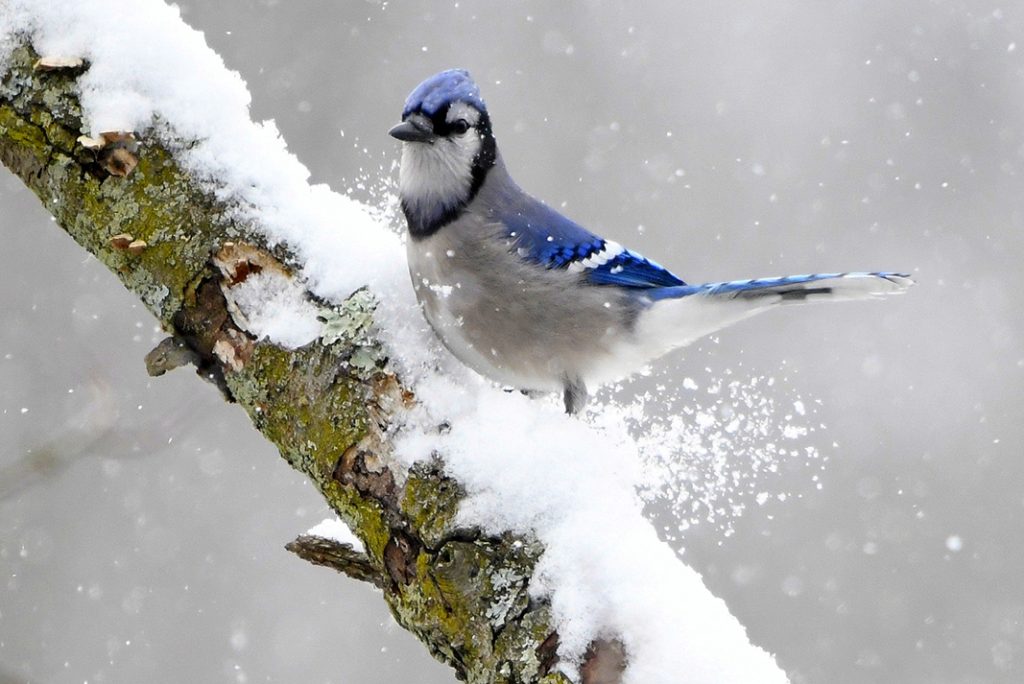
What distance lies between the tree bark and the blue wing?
0.61 meters

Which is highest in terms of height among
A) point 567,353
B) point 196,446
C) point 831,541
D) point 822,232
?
point 822,232

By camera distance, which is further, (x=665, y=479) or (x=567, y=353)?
(x=567, y=353)

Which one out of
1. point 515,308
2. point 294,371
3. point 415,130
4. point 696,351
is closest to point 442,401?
point 294,371

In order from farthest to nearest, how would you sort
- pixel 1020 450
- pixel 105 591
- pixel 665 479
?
pixel 1020 450, pixel 105 591, pixel 665 479

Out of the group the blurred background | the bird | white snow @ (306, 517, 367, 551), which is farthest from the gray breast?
the blurred background

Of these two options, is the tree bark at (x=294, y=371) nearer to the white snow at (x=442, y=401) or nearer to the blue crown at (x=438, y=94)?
the white snow at (x=442, y=401)

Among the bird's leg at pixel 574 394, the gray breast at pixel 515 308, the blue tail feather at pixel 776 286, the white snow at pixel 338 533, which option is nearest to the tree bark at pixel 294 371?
the white snow at pixel 338 533

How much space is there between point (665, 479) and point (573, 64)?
653cm

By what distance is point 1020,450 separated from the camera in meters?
7.00

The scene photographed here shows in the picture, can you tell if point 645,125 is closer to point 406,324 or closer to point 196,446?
point 196,446

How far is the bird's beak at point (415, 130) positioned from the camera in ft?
7.38

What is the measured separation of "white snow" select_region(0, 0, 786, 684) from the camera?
143 cm

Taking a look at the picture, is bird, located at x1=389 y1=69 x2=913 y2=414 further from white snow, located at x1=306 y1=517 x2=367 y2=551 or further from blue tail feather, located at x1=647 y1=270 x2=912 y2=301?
white snow, located at x1=306 y1=517 x2=367 y2=551

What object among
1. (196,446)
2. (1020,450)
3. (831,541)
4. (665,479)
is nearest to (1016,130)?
(1020,450)
